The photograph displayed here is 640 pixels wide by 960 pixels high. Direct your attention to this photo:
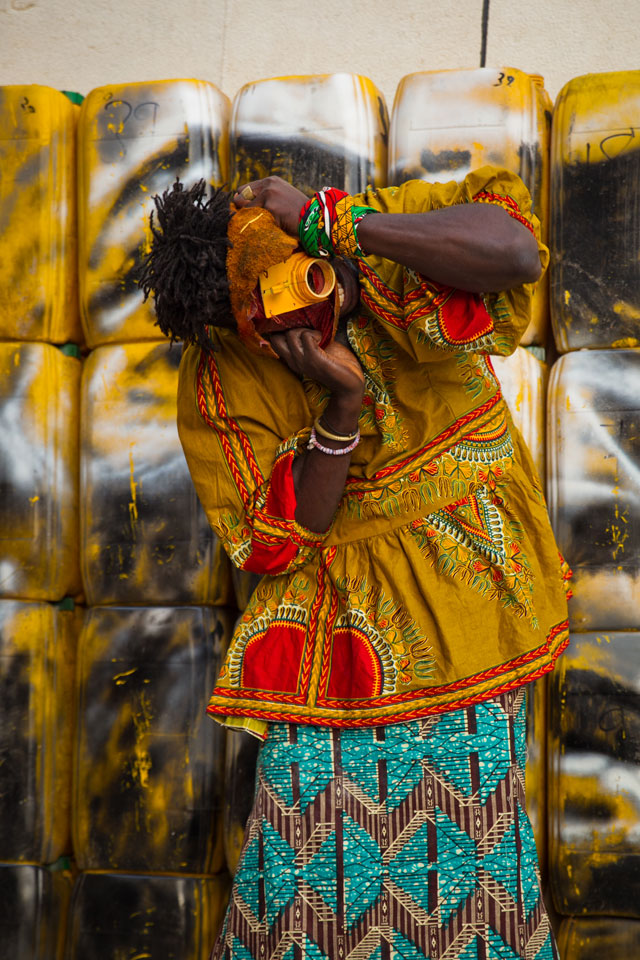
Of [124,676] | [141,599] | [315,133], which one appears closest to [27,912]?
[124,676]

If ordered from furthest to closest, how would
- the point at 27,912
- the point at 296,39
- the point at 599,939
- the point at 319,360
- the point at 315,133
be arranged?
the point at 296,39 < the point at 27,912 < the point at 315,133 < the point at 599,939 < the point at 319,360

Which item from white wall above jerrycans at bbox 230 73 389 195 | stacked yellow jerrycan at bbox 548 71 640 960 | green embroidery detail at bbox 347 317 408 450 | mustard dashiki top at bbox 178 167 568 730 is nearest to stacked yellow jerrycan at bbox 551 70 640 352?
stacked yellow jerrycan at bbox 548 71 640 960

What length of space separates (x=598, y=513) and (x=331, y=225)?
100 centimetres

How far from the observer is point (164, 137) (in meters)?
2.29

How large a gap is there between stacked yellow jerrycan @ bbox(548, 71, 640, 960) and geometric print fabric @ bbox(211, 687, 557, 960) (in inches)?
18.0

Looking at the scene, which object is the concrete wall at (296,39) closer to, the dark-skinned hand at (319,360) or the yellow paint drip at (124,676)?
the dark-skinned hand at (319,360)

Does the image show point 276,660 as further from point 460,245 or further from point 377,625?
point 460,245

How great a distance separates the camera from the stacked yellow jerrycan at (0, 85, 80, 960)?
2.33 meters

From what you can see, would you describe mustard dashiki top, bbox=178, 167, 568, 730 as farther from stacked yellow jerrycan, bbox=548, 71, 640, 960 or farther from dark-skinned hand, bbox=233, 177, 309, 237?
stacked yellow jerrycan, bbox=548, 71, 640, 960

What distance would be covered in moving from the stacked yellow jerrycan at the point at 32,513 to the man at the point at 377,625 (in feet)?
2.64

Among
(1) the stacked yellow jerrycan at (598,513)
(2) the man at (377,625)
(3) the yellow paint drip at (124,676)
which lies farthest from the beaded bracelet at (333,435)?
(3) the yellow paint drip at (124,676)

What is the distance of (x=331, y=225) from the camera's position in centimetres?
148

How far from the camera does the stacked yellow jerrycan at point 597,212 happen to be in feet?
6.92

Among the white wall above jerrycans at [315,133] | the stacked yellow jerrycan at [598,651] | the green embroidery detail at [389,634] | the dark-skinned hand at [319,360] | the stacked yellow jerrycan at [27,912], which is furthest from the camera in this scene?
the stacked yellow jerrycan at [27,912]
